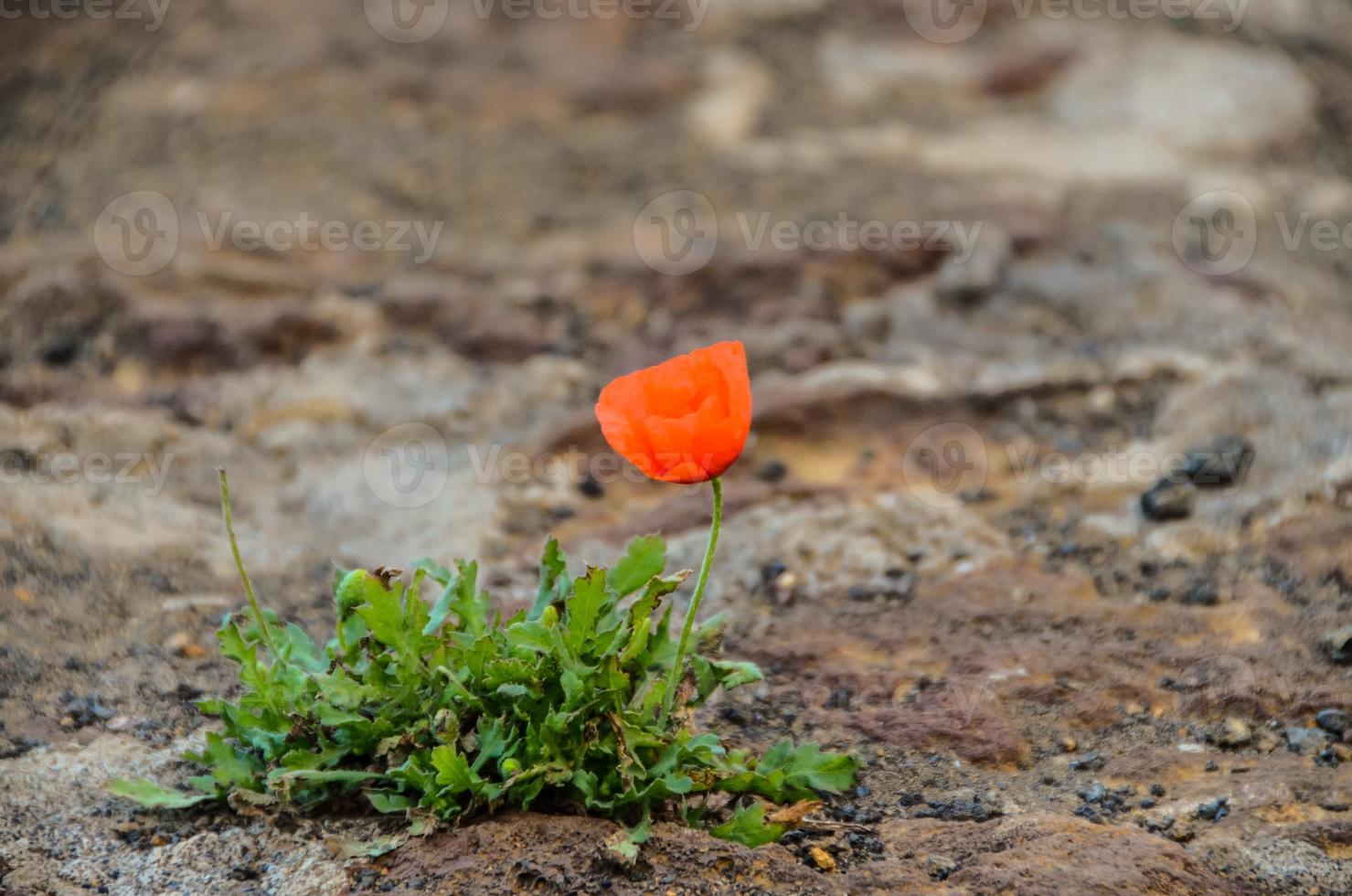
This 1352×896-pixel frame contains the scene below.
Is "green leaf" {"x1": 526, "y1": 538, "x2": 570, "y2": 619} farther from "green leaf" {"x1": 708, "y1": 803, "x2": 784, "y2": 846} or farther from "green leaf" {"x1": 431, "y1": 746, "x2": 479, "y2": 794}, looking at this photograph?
"green leaf" {"x1": 708, "y1": 803, "x2": 784, "y2": 846}

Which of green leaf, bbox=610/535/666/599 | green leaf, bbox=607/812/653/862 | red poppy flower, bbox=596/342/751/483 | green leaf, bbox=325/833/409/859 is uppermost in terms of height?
red poppy flower, bbox=596/342/751/483

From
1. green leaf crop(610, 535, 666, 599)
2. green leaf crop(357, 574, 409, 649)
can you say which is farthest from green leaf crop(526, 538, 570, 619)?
green leaf crop(357, 574, 409, 649)

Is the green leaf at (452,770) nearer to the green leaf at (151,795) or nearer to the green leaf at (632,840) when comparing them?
the green leaf at (632,840)

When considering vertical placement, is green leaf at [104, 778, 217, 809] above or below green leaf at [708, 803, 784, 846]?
below

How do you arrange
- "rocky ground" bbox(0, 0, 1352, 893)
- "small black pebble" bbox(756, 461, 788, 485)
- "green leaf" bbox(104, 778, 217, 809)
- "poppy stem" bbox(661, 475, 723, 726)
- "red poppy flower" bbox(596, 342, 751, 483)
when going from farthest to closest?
"small black pebble" bbox(756, 461, 788, 485), "rocky ground" bbox(0, 0, 1352, 893), "green leaf" bbox(104, 778, 217, 809), "poppy stem" bbox(661, 475, 723, 726), "red poppy flower" bbox(596, 342, 751, 483)

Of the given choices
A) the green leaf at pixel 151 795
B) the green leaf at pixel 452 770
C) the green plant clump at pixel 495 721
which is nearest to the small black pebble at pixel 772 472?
the green plant clump at pixel 495 721

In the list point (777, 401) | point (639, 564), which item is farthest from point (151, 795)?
point (777, 401)

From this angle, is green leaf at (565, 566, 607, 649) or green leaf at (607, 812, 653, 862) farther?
green leaf at (565, 566, 607, 649)

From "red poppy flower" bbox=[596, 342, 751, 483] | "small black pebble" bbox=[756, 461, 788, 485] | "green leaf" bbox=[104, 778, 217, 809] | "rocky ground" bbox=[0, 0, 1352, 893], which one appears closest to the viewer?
"red poppy flower" bbox=[596, 342, 751, 483]
